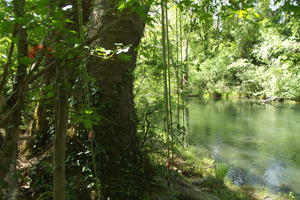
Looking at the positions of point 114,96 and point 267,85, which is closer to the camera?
point 114,96

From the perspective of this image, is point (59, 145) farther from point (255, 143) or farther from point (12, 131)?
point (255, 143)

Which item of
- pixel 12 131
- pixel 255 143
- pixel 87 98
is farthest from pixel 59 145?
pixel 255 143

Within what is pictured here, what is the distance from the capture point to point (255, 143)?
7.65 meters

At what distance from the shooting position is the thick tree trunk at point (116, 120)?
254 cm

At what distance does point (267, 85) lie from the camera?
16.8 metres

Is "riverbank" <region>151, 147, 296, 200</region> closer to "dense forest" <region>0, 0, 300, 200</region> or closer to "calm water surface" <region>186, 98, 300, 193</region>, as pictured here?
"dense forest" <region>0, 0, 300, 200</region>

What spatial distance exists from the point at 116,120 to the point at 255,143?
240 inches

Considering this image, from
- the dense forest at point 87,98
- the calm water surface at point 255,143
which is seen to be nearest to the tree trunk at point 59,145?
the dense forest at point 87,98

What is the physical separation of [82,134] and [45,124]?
58cm

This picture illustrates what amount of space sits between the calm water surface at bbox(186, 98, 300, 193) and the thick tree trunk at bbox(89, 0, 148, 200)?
3.14 meters

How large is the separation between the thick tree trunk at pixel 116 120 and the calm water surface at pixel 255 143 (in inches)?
→ 123

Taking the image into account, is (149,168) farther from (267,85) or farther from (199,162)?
(267,85)

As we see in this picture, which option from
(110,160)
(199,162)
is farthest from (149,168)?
(199,162)

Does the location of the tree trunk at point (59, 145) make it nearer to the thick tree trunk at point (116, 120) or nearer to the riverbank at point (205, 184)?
the thick tree trunk at point (116, 120)
